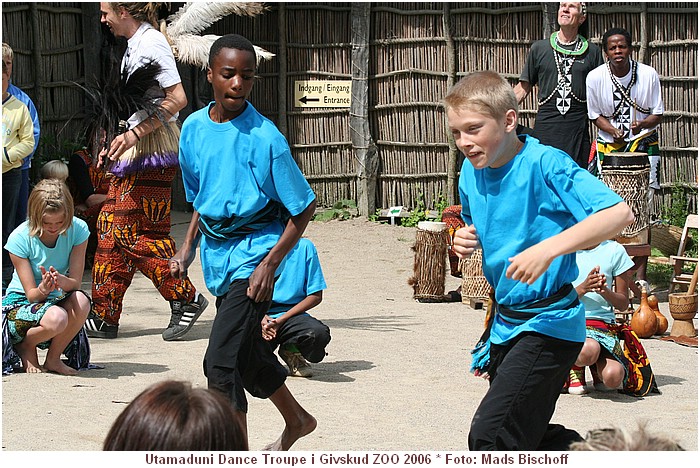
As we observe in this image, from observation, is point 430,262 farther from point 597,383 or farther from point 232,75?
point 232,75

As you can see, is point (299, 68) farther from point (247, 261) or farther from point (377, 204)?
point (247, 261)

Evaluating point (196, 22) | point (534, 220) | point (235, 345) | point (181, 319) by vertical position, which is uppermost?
point (196, 22)

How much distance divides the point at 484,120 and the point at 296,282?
97.9 inches

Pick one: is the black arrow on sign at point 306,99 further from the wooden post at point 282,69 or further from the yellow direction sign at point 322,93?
the wooden post at point 282,69

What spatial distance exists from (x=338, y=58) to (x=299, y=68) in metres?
0.51

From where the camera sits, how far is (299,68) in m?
12.5

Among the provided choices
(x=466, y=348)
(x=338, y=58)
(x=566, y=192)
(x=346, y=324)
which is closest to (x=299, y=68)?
(x=338, y=58)

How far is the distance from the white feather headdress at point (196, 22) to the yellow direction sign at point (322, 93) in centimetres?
119

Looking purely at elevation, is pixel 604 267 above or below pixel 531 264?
below

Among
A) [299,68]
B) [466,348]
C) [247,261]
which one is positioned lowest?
[466,348]

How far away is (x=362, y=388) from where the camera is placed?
18.5 ft

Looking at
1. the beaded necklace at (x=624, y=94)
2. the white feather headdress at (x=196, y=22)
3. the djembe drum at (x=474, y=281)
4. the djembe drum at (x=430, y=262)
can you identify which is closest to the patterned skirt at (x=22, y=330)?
the djembe drum at (x=430, y=262)

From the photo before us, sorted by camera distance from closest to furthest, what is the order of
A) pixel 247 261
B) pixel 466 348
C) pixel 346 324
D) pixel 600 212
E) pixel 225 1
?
pixel 600 212
pixel 247 261
pixel 466 348
pixel 346 324
pixel 225 1

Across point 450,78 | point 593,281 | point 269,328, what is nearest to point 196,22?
point 450,78
